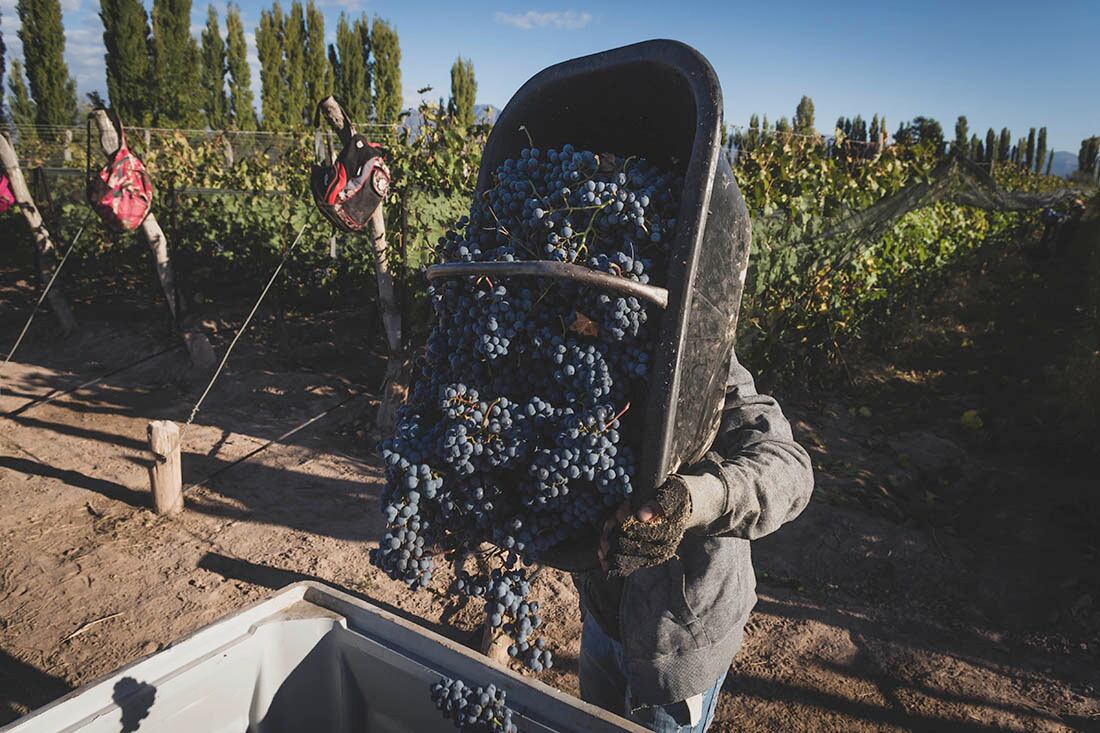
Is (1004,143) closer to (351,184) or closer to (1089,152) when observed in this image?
(1089,152)

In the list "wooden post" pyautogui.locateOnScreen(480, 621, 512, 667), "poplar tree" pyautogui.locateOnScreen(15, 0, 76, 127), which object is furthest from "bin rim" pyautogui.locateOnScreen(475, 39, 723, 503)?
"poplar tree" pyautogui.locateOnScreen(15, 0, 76, 127)

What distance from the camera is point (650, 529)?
114cm

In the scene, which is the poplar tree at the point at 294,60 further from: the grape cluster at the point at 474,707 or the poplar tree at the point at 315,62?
the grape cluster at the point at 474,707

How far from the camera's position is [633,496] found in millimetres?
1181

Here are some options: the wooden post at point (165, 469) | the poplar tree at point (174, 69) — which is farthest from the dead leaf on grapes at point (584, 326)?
the poplar tree at point (174, 69)

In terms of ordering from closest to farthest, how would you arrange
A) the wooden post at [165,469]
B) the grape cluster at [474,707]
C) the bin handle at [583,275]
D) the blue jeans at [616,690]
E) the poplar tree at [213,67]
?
1. the bin handle at [583,275]
2. the grape cluster at [474,707]
3. the blue jeans at [616,690]
4. the wooden post at [165,469]
5. the poplar tree at [213,67]

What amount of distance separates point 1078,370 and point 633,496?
667 centimetres

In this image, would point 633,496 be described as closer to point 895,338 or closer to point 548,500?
point 548,500

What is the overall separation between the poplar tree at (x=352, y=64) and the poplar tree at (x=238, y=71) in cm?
453

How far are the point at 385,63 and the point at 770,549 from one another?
41.4 m

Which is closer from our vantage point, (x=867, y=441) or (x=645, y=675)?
(x=645, y=675)

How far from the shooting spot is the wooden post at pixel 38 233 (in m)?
8.38

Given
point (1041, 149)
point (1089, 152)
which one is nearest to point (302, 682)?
point (1089, 152)

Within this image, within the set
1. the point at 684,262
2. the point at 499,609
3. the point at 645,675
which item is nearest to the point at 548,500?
the point at 499,609
